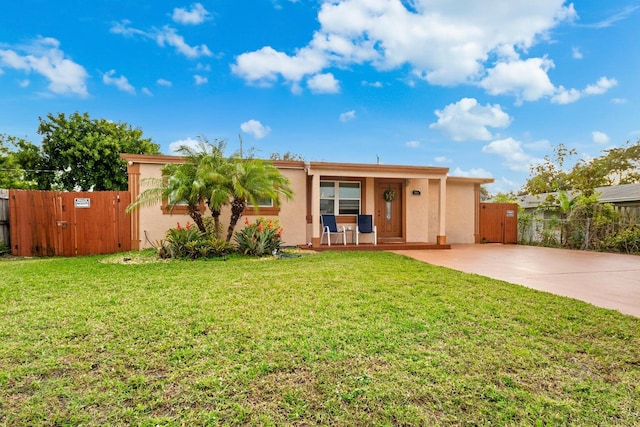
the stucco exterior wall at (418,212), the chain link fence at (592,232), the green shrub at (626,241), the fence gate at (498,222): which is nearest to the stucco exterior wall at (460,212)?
the fence gate at (498,222)

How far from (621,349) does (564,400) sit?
1.38 metres

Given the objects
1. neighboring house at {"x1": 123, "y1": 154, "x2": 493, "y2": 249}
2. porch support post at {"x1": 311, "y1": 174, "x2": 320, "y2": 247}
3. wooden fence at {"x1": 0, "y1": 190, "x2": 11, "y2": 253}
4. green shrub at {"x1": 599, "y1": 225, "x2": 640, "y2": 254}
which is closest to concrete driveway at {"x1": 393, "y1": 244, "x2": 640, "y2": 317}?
green shrub at {"x1": 599, "y1": 225, "x2": 640, "y2": 254}

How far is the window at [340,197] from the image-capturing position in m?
11.9

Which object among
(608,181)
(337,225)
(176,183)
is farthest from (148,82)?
(608,181)

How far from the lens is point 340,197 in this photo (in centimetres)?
1195

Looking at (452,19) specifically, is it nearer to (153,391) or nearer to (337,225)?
(337,225)

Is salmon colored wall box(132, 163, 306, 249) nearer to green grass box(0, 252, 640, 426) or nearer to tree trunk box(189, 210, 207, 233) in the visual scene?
tree trunk box(189, 210, 207, 233)

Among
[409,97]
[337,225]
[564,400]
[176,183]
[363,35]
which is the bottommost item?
[564,400]

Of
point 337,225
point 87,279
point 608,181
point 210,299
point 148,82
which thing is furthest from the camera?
point 608,181

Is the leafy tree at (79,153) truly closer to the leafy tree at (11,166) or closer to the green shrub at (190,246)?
the leafy tree at (11,166)

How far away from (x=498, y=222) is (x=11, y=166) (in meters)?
24.3

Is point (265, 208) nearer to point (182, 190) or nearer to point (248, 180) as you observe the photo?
point (248, 180)

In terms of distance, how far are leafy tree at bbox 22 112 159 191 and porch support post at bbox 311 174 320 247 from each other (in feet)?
42.9

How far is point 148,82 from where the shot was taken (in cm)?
1331
